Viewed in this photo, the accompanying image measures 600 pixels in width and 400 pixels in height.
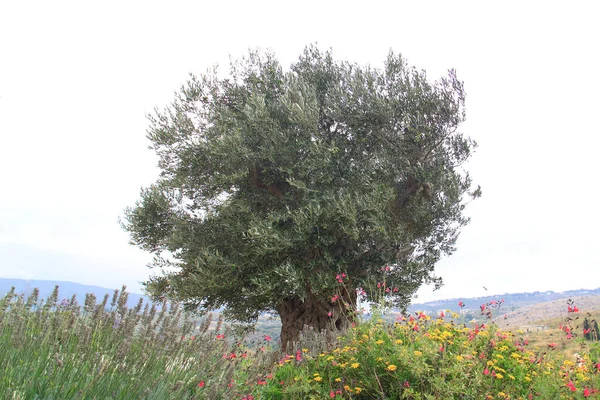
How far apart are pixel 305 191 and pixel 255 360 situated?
25.4 feet

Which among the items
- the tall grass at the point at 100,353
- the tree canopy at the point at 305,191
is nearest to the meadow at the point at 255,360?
the tall grass at the point at 100,353

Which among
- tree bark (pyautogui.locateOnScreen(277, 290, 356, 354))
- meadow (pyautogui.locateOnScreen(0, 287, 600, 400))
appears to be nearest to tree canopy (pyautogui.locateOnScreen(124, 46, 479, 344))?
tree bark (pyautogui.locateOnScreen(277, 290, 356, 354))

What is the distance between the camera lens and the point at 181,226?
15.9 m

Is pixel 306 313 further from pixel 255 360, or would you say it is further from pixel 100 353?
pixel 100 353

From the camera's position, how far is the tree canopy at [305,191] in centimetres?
1423

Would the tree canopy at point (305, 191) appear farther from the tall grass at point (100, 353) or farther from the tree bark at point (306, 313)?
the tall grass at point (100, 353)

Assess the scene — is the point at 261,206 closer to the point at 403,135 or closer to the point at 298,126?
the point at 298,126

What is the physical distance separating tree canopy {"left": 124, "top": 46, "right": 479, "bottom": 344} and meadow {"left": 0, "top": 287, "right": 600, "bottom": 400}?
181 inches

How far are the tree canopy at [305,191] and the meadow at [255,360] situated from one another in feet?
15.1

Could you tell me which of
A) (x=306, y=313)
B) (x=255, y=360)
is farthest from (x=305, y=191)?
(x=255, y=360)

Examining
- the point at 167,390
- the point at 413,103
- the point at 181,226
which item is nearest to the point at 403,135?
the point at 413,103

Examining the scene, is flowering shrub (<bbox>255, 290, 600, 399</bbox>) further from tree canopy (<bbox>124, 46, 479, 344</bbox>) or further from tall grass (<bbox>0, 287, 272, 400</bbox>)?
tree canopy (<bbox>124, 46, 479, 344</bbox>)

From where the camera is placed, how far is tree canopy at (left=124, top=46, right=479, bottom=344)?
1423 centimetres

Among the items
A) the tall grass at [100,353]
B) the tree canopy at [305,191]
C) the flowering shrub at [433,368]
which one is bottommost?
the flowering shrub at [433,368]
